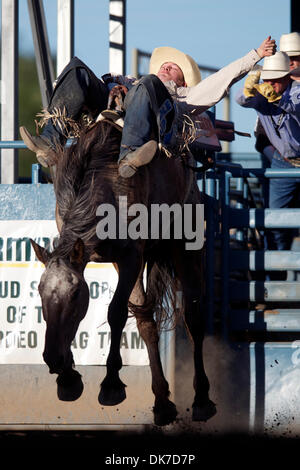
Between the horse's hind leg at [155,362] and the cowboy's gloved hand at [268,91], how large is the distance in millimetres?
2149

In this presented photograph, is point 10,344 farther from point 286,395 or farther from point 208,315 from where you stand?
point 286,395

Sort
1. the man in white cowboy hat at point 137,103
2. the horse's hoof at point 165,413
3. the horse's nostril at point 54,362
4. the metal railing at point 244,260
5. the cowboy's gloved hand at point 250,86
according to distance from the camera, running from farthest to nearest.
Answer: the cowboy's gloved hand at point 250,86 → the metal railing at point 244,260 → the horse's hoof at point 165,413 → the man in white cowboy hat at point 137,103 → the horse's nostril at point 54,362

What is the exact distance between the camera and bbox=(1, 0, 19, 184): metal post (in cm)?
832

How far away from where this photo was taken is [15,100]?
8.54 metres

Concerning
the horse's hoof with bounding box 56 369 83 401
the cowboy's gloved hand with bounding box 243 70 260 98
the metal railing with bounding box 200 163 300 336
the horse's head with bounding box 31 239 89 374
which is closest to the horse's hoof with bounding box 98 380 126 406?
the horse's hoof with bounding box 56 369 83 401

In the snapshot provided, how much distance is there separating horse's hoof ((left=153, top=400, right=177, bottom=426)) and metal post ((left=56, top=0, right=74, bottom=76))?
419cm

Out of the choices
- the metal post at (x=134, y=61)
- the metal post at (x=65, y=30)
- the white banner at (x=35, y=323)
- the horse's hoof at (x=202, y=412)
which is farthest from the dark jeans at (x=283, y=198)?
the metal post at (x=134, y=61)

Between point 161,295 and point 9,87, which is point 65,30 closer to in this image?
point 9,87

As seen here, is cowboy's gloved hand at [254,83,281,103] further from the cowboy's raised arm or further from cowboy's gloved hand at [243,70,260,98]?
the cowboy's raised arm

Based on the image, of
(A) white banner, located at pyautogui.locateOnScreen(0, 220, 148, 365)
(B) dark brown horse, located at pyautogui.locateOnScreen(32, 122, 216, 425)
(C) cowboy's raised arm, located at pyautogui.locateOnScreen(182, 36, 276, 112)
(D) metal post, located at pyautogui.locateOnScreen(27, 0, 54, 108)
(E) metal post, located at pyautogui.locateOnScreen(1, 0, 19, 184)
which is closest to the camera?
(B) dark brown horse, located at pyautogui.locateOnScreen(32, 122, 216, 425)

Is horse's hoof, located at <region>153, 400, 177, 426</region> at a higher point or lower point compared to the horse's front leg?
lower

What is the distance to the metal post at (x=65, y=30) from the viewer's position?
9094 mm

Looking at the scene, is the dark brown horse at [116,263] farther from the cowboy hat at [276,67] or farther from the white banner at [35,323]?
the cowboy hat at [276,67]

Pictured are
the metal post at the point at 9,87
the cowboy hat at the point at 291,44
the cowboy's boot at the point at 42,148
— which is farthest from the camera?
the metal post at the point at 9,87
